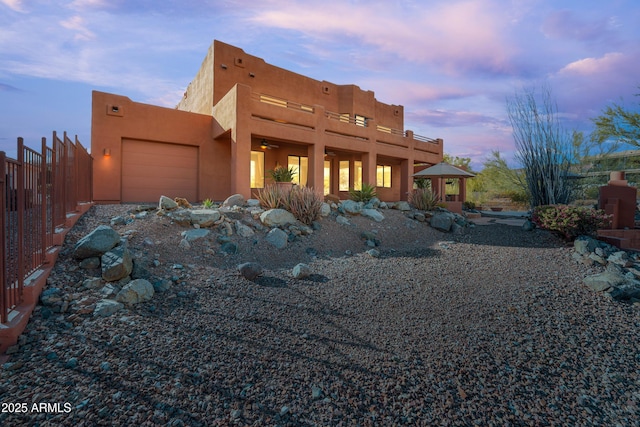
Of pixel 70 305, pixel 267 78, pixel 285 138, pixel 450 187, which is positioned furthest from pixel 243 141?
pixel 450 187

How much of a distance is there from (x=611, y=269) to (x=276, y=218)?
22.2 feet

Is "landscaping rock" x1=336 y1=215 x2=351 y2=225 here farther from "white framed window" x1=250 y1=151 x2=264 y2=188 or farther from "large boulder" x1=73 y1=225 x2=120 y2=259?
"white framed window" x1=250 y1=151 x2=264 y2=188

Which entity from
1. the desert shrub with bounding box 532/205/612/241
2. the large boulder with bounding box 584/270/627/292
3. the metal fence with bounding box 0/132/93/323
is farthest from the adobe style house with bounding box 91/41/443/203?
the large boulder with bounding box 584/270/627/292

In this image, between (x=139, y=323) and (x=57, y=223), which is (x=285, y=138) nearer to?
(x=57, y=223)

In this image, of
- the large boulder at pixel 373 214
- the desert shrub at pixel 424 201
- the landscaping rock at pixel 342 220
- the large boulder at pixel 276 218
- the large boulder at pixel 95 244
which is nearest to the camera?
the large boulder at pixel 95 244

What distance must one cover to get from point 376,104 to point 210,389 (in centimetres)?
2053

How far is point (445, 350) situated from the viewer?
10.9ft

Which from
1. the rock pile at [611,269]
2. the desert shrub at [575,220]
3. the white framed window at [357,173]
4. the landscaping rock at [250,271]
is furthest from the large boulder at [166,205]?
the white framed window at [357,173]

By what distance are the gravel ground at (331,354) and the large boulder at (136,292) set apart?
164 mm

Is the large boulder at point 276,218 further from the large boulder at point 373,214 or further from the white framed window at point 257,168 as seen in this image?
the white framed window at point 257,168

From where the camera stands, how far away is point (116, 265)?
173 inches

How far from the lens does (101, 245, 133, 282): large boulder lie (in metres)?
4.37

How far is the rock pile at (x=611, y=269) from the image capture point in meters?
4.85

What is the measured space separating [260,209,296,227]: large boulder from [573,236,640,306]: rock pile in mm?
6117
